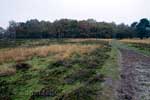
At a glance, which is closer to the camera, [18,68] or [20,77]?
[20,77]

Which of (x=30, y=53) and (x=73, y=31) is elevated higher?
(x=73, y=31)

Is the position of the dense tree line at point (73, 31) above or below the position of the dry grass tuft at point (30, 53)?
above

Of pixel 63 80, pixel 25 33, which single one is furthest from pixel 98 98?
pixel 25 33

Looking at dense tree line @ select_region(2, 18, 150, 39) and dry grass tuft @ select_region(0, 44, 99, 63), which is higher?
dense tree line @ select_region(2, 18, 150, 39)

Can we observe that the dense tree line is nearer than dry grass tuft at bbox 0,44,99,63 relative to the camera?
No

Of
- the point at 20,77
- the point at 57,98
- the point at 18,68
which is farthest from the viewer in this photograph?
the point at 18,68

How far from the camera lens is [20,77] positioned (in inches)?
560

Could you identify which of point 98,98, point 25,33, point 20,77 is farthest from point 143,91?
point 25,33

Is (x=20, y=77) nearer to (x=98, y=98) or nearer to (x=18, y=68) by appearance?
(x=18, y=68)

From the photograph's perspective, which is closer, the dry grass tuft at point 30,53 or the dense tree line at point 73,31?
the dry grass tuft at point 30,53

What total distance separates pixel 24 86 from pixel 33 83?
65 centimetres

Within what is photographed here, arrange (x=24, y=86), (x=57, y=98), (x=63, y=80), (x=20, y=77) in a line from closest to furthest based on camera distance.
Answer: (x=57, y=98), (x=24, y=86), (x=63, y=80), (x=20, y=77)

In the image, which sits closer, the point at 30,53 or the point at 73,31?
the point at 30,53

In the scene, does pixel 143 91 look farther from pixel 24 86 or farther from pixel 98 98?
pixel 24 86
